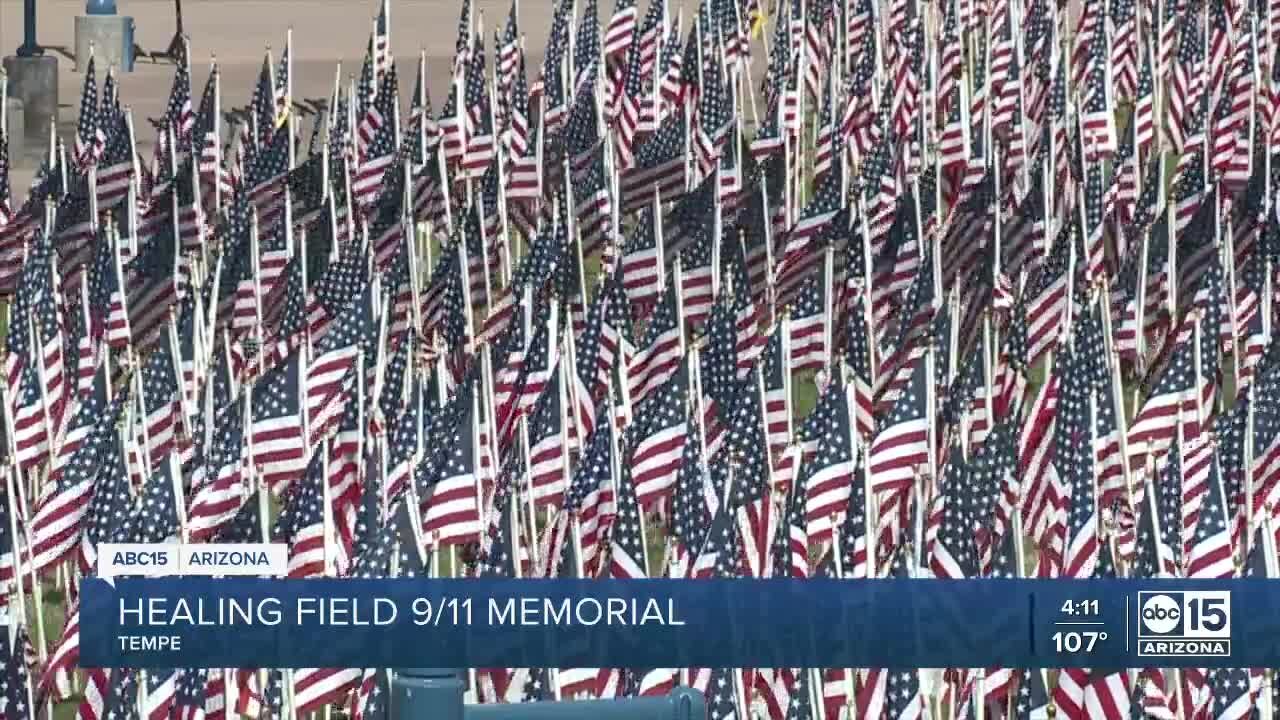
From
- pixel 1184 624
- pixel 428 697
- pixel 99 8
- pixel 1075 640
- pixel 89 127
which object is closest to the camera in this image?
pixel 428 697

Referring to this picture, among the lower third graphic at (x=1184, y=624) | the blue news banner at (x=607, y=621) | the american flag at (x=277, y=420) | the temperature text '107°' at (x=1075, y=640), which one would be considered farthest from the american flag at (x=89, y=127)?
Result: the temperature text '107°' at (x=1075, y=640)

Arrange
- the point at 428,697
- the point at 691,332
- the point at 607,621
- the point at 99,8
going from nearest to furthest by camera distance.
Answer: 1. the point at 428,697
2. the point at 607,621
3. the point at 691,332
4. the point at 99,8

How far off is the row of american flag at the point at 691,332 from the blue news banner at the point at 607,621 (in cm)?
420

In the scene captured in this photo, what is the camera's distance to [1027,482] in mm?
25531

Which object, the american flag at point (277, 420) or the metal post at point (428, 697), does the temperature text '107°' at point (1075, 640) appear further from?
the american flag at point (277, 420)

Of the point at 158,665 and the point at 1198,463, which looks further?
the point at 1198,463

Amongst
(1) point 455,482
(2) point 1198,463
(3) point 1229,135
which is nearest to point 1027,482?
(2) point 1198,463

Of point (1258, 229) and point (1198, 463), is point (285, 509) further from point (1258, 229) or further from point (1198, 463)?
point (1258, 229)

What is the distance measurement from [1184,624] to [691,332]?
25.0 meters

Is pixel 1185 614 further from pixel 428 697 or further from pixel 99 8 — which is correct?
pixel 99 8

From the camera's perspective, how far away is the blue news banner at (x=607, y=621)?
26.6 feet

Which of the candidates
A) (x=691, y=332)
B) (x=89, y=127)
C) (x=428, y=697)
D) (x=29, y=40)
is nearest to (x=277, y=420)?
(x=691, y=332)

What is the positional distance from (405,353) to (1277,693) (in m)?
10.3

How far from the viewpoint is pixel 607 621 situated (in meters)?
8.16
